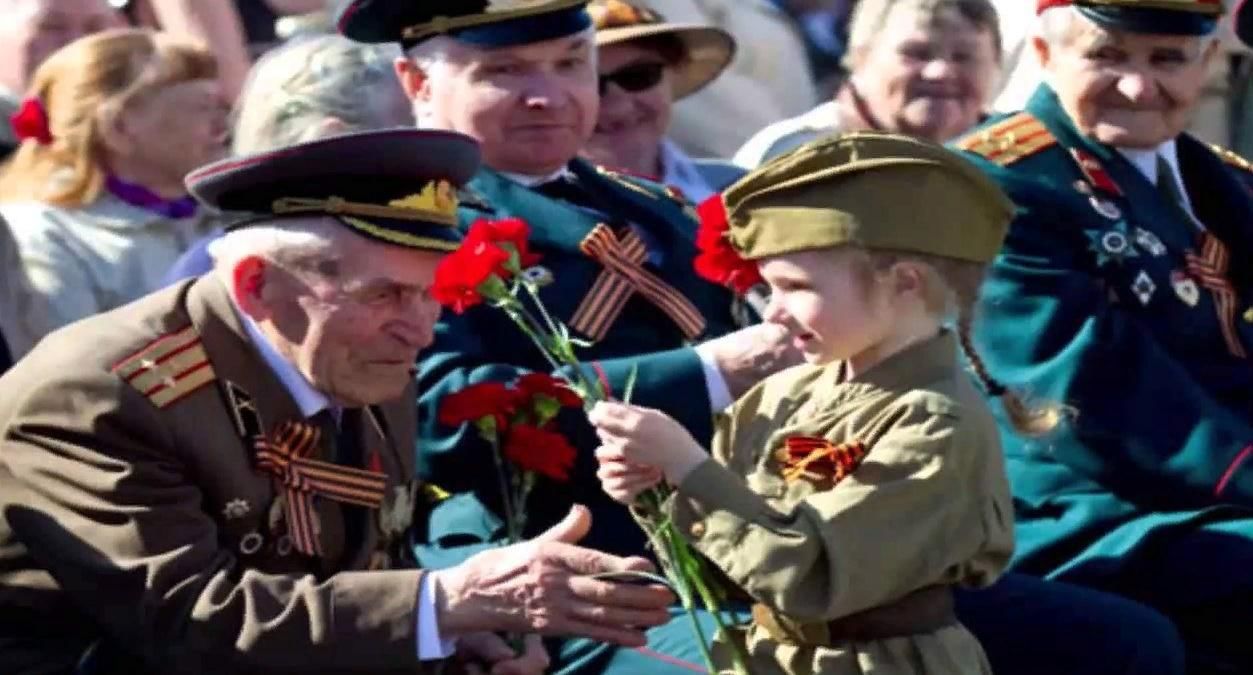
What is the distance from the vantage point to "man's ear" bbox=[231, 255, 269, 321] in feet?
15.3

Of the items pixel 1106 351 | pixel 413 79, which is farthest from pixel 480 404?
pixel 1106 351

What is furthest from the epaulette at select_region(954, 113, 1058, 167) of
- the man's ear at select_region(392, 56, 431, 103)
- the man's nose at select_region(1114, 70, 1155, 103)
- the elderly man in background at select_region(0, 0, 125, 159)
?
the elderly man in background at select_region(0, 0, 125, 159)

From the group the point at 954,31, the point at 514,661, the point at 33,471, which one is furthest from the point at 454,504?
the point at 954,31

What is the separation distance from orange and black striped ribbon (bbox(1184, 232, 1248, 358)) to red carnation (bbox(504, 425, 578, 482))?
1.45 metres

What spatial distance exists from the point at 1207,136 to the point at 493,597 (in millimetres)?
4126

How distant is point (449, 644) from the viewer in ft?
15.1

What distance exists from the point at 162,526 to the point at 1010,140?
6.53 feet

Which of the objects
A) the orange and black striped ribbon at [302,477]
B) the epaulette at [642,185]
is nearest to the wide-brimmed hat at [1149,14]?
the epaulette at [642,185]

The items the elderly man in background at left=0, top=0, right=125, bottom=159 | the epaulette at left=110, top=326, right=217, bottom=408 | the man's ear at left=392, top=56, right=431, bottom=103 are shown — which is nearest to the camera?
the epaulette at left=110, top=326, right=217, bottom=408

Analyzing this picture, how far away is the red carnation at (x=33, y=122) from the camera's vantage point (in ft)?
20.7

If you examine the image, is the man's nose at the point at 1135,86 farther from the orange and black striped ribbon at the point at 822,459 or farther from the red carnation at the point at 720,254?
the orange and black striped ribbon at the point at 822,459

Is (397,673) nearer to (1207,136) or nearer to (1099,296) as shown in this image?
(1099,296)

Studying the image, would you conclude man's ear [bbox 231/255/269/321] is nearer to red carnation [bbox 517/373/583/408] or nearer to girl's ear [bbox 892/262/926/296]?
red carnation [bbox 517/373/583/408]

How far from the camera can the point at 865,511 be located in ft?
13.9
